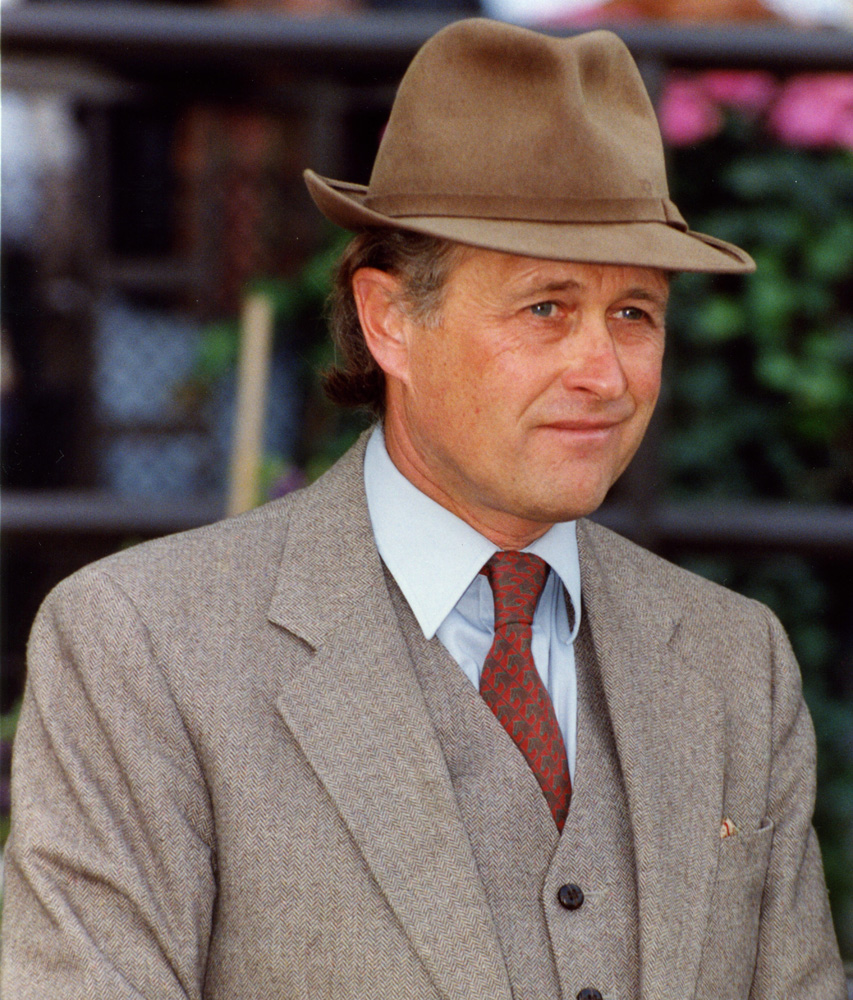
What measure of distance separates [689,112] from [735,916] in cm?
216

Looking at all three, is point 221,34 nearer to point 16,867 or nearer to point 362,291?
point 362,291

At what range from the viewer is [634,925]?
1.88 m

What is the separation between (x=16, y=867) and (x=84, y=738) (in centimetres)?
19

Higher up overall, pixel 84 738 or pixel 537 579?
pixel 537 579

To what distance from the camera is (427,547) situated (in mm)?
2014

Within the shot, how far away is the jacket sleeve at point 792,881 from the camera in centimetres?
201

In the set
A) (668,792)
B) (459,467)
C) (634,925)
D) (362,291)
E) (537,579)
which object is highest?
(362,291)

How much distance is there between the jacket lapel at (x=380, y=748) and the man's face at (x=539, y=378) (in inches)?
9.0

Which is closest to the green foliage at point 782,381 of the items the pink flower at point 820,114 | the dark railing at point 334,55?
the pink flower at point 820,114

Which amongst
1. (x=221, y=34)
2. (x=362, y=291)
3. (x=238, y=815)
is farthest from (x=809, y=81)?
(x=238, y=815)

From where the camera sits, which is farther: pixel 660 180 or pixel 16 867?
pixel 660 180

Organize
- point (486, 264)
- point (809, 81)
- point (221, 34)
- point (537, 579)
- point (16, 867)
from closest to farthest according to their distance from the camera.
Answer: point (16, 867) < point (486, 264) < point (537, 579) < point (221, 34) < point (809, 81)

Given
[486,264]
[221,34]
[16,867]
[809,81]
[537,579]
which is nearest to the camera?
[16,867]

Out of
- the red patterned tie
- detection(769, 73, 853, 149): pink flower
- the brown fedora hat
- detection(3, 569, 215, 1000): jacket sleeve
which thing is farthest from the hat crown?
detection(769, 73, 853, 149): pink flower
